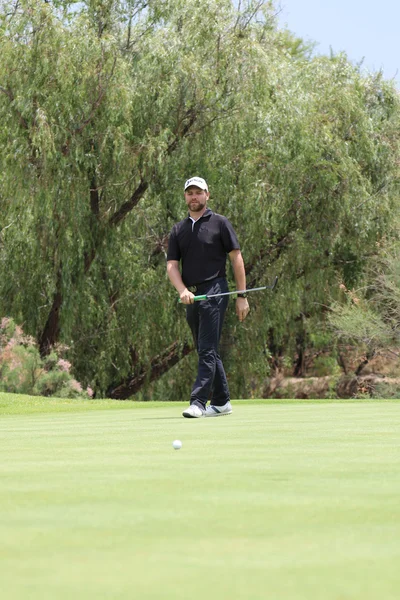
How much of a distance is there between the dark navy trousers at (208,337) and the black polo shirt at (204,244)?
0.37 feet

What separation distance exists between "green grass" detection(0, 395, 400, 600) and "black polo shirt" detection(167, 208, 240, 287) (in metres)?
3.32

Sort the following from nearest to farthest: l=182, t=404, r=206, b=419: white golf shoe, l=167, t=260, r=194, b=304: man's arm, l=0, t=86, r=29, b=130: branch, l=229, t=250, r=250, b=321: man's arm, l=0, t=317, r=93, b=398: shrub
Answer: l=182, t=404, r=206, b=419: white golf shoe, l=167, t=260, r=194, b=304: man's arm, l=229, t=250, r=250, b=321: man's arm, l=0, t=317, r=93, b=398: shrub, l=0, t=86, r=29, b=130: branch

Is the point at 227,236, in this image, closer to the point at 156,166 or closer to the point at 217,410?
the point at 217,410

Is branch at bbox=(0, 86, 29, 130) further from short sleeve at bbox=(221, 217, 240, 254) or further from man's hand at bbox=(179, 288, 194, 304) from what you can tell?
man's hand at bbox=(179, 288, 194, 304)

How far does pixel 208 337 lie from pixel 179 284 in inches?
22.6

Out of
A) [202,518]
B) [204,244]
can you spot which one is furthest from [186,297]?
[202,518]

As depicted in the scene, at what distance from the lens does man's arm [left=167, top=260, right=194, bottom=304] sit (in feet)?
30.3

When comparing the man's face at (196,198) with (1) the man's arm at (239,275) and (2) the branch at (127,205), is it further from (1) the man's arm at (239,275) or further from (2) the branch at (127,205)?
(2) the branch at (127,205)

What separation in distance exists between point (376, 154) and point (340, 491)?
2122 cm

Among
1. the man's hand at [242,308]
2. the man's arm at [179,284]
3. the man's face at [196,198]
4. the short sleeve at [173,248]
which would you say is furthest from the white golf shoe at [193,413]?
the man's face at [196,198]

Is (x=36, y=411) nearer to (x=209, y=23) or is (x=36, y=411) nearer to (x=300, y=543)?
(x=300, y=543)

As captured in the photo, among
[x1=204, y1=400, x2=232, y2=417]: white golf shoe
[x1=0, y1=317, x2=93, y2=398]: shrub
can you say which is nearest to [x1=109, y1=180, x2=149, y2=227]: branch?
[x1=0, y1=317, x2=93, y2=398]: shrub

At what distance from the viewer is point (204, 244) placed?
962 cm

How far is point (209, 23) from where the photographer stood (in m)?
21.9
